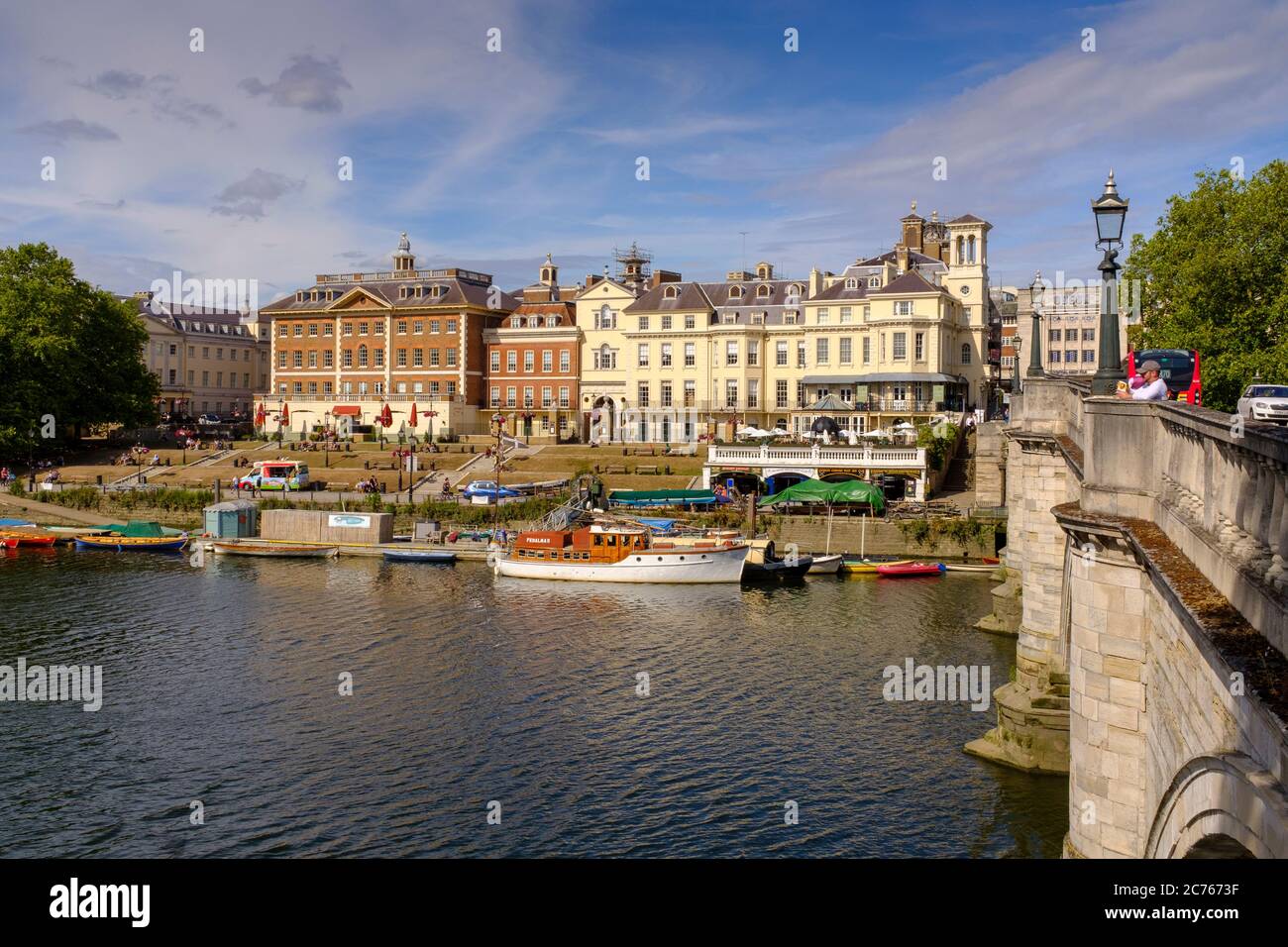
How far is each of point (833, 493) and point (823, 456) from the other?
5.95m

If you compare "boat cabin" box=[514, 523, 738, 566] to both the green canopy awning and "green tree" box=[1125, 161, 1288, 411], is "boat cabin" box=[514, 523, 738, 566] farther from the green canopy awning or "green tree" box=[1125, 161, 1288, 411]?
"green tree" box=[1125, 161, 1288, 411]

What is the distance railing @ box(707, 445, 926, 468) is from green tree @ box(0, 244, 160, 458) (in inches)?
1930

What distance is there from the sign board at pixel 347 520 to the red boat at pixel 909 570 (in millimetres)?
28134

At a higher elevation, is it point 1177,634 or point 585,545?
point 1177,634

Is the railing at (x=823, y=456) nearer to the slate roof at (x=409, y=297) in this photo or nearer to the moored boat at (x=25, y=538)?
the slate roof at (x=409, y=297)

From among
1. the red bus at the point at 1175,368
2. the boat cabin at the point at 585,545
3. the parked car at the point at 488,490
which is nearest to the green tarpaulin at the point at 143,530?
the parked car at the point at 488,490

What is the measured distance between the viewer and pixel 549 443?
86938mm

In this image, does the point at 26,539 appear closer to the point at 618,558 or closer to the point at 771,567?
the point at 618,558

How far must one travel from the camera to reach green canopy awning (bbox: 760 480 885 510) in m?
59.4

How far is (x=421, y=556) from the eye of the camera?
5759cm

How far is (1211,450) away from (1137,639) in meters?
3.80

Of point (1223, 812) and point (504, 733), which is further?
point (504, 733)

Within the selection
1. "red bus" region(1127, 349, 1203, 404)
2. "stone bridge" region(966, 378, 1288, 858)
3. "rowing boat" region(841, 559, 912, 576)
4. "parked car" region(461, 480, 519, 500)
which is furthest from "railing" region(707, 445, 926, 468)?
"stone bridge" region(966, 378, 1288, 858)

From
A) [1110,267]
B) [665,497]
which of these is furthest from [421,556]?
[1110,267]
